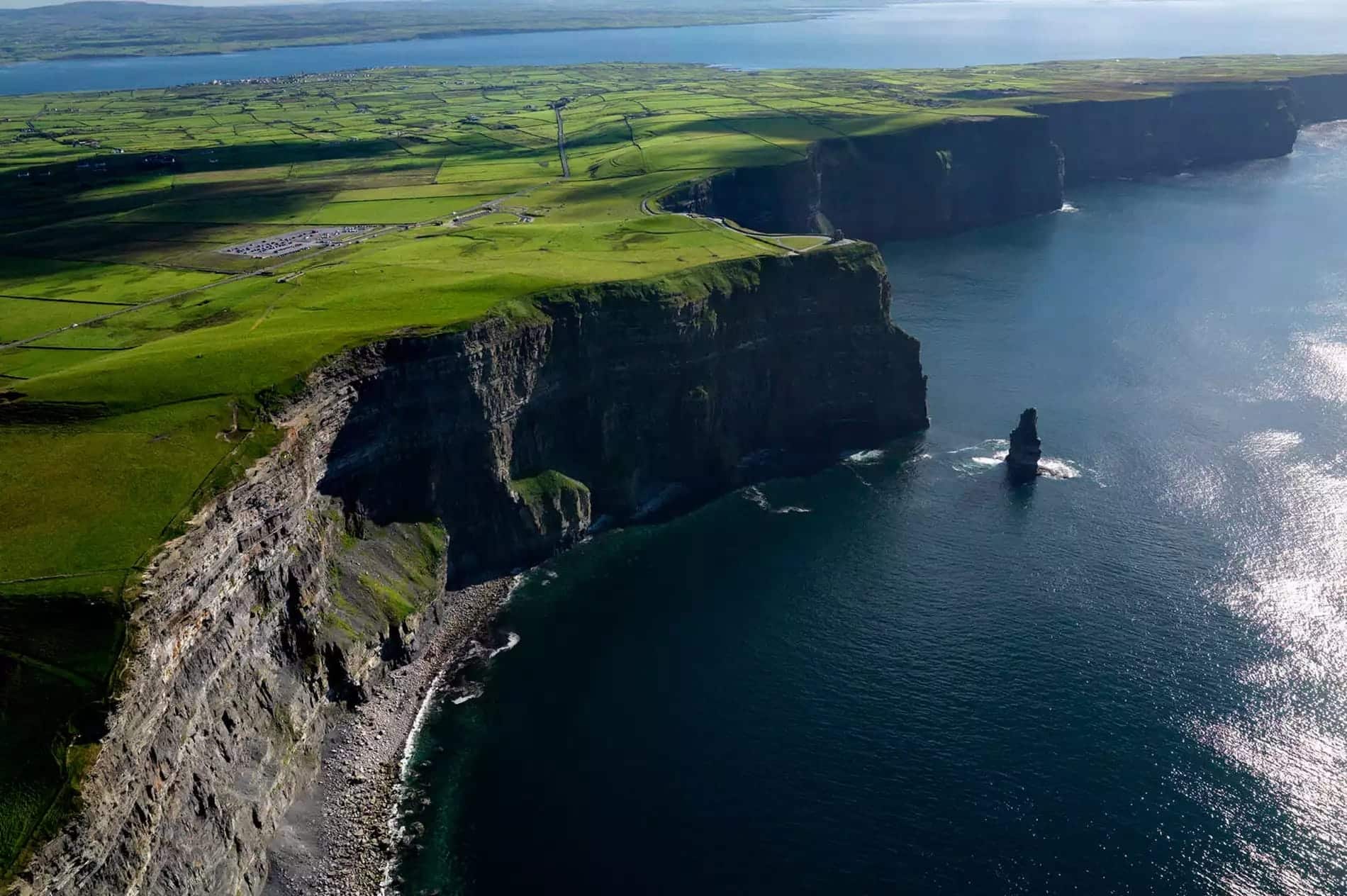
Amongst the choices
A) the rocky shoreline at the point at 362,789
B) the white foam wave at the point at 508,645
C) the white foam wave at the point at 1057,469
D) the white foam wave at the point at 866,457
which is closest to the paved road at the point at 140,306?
the rocky shoreline at the point at 362,789

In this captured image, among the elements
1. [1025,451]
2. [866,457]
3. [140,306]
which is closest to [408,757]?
[866,457]

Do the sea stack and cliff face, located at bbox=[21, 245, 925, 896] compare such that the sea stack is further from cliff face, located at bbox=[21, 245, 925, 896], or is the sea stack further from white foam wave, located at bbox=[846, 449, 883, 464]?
cliff face, located at bbox=[21, 245, 925, 896]

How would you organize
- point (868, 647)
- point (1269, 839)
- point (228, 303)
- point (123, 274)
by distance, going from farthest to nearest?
point (123, 274) → point (228, 303) → point (868, 647) → point (1269, 839)

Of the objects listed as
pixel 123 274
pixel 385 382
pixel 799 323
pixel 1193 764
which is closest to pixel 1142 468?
pixel 799 323

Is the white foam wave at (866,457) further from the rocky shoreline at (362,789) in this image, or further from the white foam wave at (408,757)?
the rocky shoreline at (362,789)

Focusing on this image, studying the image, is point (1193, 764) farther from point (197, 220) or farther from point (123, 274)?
point (197, 220)

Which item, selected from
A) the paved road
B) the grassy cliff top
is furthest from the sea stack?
the paved road

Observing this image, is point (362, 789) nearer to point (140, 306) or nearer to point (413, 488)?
point (413, 488)
